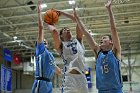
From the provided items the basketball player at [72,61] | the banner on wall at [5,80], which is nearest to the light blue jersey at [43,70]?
the basketball player at [72,61]

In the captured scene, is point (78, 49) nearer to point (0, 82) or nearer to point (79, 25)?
point (79, 25)

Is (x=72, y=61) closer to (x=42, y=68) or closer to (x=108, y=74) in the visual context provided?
(x=108, y=74)

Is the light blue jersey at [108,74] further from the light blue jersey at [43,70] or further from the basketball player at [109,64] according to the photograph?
the light blue jersey at [43,70]

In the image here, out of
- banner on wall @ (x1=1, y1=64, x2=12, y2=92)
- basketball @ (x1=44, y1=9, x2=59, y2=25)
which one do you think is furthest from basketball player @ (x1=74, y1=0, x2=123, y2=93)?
banner on wall @ (x1=1, y1=64, x2=12, y2=92)

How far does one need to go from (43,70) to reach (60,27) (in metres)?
11.0

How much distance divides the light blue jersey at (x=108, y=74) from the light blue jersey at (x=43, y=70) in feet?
3.64

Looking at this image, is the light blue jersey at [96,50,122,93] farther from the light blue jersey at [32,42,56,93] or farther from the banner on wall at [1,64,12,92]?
the banner on wall at [1,64,12,92]

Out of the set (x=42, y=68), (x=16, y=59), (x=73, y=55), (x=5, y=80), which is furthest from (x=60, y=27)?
(x=73, y=55)

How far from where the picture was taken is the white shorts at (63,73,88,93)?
3.70 meters

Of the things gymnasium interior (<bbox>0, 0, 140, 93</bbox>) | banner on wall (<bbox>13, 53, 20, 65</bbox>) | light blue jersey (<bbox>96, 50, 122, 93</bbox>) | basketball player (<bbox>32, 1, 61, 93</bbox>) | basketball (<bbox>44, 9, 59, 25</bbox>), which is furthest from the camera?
banner on wall (<bbox>13, 53, 20, 65</bbox>)

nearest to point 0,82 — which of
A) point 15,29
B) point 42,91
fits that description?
point 15,29

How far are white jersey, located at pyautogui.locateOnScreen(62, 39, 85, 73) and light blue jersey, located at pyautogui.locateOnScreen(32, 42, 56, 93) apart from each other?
603mm

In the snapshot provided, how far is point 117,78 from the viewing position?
3.55m

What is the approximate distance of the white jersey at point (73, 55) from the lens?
3.86 metres
